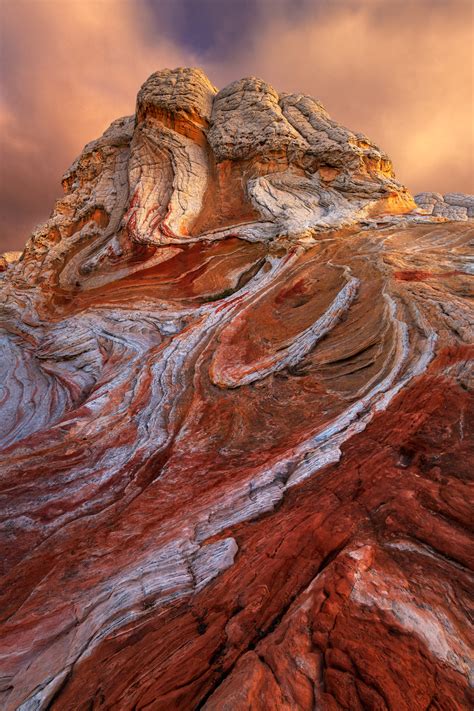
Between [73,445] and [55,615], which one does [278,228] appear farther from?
[55,615]

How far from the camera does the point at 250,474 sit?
5.70 metres

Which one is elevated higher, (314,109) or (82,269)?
(314,109)

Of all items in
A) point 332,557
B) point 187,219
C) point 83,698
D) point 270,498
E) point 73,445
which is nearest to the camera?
point 83,698

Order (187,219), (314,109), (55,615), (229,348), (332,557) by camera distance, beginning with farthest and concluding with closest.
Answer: (314,109)
(187,219)
(229,348)
(55,615)
(332,557)

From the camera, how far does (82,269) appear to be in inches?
792

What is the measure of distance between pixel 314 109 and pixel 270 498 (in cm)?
2786

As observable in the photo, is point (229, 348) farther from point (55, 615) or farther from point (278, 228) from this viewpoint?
point (278, 228)

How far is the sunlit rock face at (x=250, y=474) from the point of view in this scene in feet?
8.98

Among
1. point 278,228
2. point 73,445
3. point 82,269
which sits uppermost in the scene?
point 278,228

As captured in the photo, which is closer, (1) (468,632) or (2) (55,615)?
(1) (468,632)

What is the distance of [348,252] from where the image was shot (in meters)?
14.8

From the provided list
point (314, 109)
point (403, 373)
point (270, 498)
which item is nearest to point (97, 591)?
point (270, 498)

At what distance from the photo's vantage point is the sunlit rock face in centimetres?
274

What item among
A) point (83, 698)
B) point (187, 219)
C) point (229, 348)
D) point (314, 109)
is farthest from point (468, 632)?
point (314, 109)
